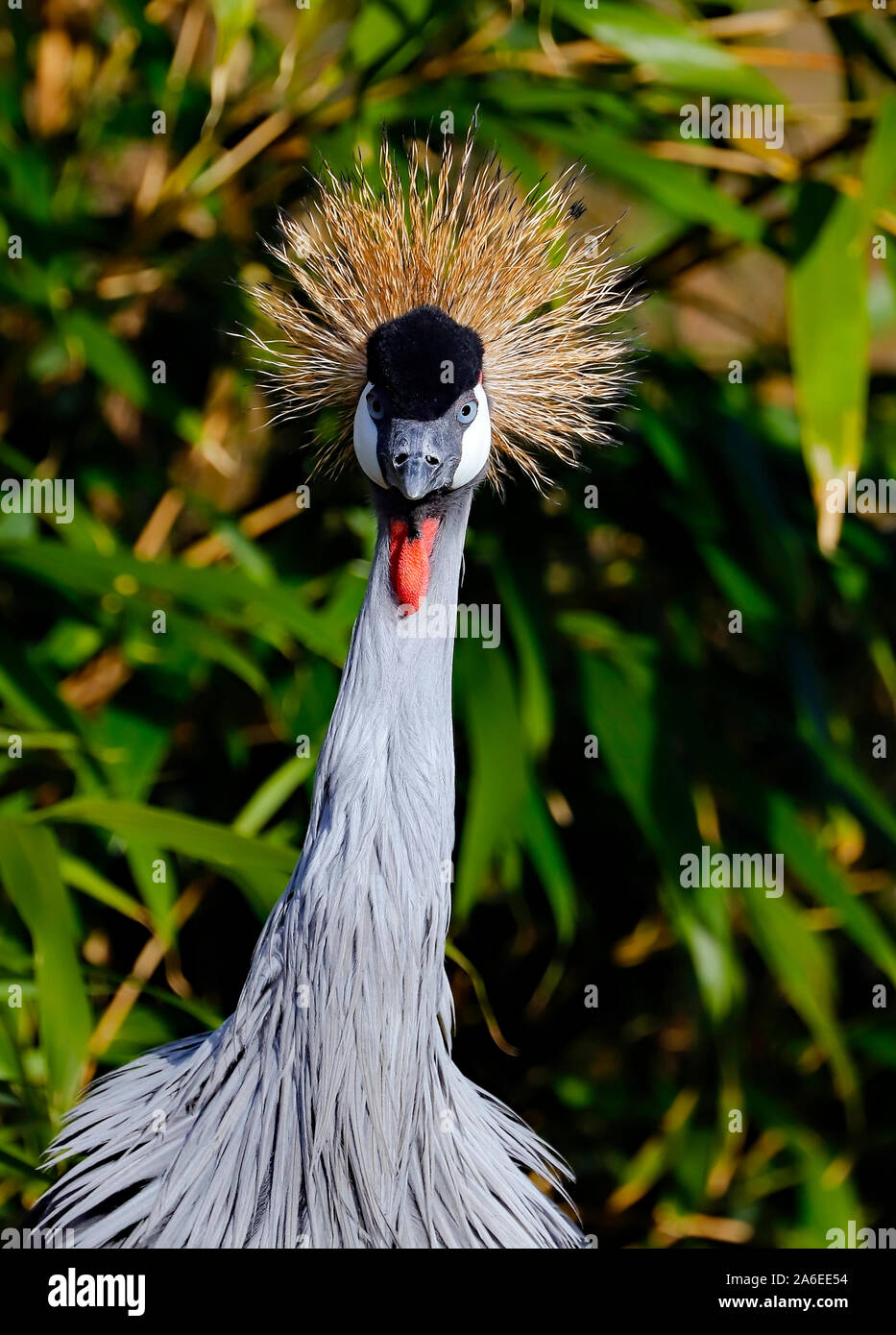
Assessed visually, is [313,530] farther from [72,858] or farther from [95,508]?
[72,858]

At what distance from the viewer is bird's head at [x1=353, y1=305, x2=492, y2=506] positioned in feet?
3.01

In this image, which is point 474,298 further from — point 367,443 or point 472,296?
point 367,443

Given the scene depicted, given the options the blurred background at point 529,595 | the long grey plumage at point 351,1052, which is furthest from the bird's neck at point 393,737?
the blurred background at point 529,595

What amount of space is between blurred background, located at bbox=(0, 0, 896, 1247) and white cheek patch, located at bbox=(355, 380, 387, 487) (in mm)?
375

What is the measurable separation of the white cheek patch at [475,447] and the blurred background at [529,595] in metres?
0.35

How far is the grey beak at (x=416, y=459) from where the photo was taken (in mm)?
900

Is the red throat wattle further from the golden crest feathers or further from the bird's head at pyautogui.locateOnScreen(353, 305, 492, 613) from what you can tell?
the golden crest feathers

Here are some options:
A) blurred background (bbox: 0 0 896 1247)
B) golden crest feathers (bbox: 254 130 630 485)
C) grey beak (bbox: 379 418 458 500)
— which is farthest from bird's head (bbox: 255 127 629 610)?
blurred background (bbox: 0 0 896 1247)

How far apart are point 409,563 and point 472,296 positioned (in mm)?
301

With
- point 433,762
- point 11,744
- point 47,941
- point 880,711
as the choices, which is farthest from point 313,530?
point 880,711

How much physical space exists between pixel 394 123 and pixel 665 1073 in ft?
5.01

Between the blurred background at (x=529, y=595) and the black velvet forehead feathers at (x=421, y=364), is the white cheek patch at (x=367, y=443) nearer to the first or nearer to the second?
the black velvet forehead feathers at (x=421, y=364)

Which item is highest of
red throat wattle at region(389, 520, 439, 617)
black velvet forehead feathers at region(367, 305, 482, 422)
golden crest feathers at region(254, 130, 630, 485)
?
golden crest feathers at region(254, 130, 630, 485)

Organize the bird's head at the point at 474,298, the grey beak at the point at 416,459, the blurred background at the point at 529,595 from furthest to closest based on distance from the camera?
the blurred background at the point at 529,595, the bird's head at the point at 474,298, the grey beak at the point at 416,459
